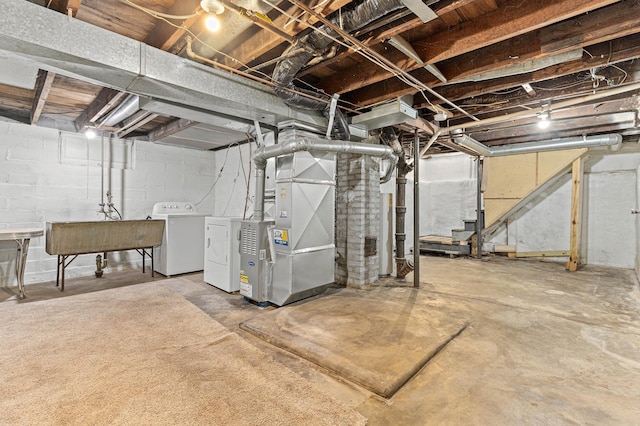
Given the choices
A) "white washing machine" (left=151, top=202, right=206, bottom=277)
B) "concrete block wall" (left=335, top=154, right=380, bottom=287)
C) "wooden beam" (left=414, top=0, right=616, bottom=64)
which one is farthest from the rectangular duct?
"white washing machine" (left=151, top=202, right=206, bottom=277)

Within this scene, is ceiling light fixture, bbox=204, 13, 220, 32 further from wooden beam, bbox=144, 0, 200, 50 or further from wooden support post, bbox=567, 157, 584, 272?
wooden support post, bbox=567, 157, 584, 272

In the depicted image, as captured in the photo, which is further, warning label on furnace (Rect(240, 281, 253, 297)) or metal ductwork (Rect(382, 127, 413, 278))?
metal ductwork (Rect(382, 127, 413, 278))

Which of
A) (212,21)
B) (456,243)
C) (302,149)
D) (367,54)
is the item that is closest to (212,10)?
(212,21)

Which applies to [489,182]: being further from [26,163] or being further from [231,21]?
[26,163]

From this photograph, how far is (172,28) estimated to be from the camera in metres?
2.23

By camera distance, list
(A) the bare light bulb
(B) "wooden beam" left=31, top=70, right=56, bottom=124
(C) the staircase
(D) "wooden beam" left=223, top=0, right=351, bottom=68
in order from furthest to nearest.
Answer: (C) the staircase, (B) "wooden beam" left=31, top=70, right=56, bottom=124, (D) "wooden beam" left=223, top=0, right=351, bottom=68, (A) the bare light bulb

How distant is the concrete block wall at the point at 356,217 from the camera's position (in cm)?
407

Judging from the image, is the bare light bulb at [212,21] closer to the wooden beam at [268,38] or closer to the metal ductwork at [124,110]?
the wooden beam at [268,38]

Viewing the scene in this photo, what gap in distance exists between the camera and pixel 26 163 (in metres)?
4.30

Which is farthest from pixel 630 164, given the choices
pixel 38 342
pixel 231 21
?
pixel 38 342

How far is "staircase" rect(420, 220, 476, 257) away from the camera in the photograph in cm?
641

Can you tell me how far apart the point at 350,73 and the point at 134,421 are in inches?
124

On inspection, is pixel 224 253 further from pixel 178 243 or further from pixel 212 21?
pixel 212 21

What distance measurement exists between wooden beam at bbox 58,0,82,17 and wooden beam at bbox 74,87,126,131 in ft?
3.77
